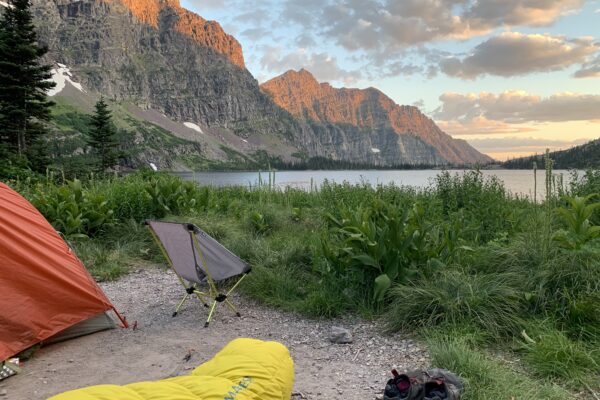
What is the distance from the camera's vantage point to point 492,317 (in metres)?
4.08

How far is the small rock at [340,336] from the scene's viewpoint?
428cm

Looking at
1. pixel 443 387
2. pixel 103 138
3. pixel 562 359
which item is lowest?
pixel 562 359

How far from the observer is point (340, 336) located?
14.1 ft

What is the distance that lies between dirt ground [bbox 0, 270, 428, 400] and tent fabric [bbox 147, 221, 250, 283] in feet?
1.60

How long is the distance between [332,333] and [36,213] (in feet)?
11.3

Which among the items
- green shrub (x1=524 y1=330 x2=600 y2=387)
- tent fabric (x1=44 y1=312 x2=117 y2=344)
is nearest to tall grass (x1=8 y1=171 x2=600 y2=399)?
green shrub (x1=524 y1=330 x2=600 y2=387)

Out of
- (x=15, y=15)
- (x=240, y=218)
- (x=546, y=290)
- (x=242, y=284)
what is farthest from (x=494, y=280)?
(x=15, y=15)

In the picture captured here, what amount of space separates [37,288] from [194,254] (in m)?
1.70

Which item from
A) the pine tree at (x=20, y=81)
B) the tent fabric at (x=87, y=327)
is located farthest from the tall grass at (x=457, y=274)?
the pine tree at (x=20, y=81)

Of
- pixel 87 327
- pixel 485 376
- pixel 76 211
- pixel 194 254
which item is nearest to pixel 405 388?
pixel 485 376

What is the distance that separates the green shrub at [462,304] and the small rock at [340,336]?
16.7 inches

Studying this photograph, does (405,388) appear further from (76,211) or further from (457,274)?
(76,211)

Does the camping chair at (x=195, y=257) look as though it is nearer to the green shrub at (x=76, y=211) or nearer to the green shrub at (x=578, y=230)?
the green shrub at (x=76, y=211)

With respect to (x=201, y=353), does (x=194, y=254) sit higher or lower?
higher
